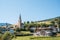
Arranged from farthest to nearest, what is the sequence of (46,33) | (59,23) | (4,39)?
1. (59,23)
2. (46,33)
3. (4,39)

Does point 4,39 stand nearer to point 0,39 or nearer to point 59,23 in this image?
point 0,39

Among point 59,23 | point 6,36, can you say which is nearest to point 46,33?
point 59,23

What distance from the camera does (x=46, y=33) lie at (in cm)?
6162

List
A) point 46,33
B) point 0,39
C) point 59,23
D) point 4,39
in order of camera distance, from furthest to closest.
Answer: point 59,23, point 46,33, point 4,39, point 0,39

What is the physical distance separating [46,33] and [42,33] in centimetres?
215

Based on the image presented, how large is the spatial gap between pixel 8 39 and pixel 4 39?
0.82 meters

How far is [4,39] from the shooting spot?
2795 cm

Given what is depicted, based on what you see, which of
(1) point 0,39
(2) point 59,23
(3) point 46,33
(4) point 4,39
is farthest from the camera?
(2) point 59,23

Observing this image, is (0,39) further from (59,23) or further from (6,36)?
(59,23)

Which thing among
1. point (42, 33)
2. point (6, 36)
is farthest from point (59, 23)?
point (6, 36)

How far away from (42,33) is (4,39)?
120 feet

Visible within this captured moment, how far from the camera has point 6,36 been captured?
2909 cm

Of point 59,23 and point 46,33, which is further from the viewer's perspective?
point 59,23

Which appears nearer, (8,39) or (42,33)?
(8,39)
